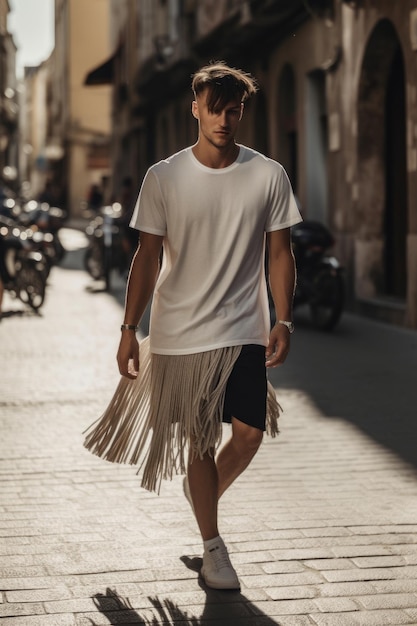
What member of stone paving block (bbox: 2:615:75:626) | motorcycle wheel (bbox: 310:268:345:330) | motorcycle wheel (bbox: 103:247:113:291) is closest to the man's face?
stone paving block (bbox: 2:615:75:626)

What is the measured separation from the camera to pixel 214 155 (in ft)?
14.7

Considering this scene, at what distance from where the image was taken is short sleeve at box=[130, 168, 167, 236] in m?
4.50

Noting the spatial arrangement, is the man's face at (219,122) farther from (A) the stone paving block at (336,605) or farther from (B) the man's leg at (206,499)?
(A) the stone paving block at (336,605)

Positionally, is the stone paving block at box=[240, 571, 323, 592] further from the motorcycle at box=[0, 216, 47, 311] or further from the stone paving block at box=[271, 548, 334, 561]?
the motorcycle at box=[0, 216, 47, 311]

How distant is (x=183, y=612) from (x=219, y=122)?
1.57m

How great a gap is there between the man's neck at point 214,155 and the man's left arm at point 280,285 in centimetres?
30

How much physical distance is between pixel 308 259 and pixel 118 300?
4.93 meters

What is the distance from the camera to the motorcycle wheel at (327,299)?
45.6 feet

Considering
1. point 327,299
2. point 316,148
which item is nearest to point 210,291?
point 327,299

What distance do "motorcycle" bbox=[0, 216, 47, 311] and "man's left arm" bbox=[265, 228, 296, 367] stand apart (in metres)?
12.2

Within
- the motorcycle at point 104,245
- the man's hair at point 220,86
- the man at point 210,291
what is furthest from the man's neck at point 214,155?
the motorcycle at point 104,245

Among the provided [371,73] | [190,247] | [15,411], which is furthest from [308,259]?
[190,247]

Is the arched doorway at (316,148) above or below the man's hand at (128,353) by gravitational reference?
above

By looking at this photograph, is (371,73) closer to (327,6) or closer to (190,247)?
(327,6)
